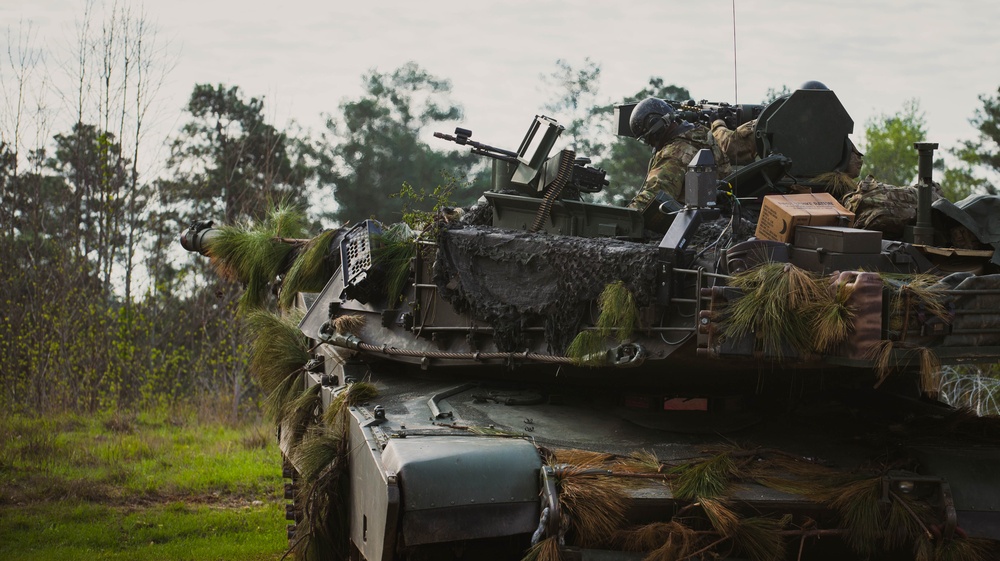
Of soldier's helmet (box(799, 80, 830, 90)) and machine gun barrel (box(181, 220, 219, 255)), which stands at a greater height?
soldier's helmet (box(799, 80, 830, 90))

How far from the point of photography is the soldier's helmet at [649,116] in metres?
7.17

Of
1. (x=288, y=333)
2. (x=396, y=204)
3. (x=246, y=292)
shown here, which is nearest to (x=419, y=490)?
(x=288, y=333)

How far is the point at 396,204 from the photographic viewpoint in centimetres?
1991

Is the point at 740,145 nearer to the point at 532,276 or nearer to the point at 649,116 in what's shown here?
the point at 649,116

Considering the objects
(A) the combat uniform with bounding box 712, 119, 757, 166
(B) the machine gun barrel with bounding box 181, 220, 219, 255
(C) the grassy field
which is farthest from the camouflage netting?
(B) the machine gun barrel with bounding box 181, 220, 219, 255

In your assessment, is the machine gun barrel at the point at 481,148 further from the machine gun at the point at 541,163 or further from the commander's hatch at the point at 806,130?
the commander's hatch at the point at 806,130

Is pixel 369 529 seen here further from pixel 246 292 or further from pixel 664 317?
pixel 246 292

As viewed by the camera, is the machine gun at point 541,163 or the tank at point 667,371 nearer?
the tank at point 667,371

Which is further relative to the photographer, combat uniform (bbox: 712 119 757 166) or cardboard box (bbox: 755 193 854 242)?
combat uniform (bbox: 712 119 757 166)

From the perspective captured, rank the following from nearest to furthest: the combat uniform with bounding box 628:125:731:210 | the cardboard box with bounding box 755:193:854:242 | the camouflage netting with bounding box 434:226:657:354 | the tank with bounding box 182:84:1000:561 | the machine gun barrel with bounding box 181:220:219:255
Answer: the tank with bounding box 182:84:1000:561, the cardboard box with bounding box 755:193:854:242, the camouflage netting with bounding box 434:226:657:354, the combat uniform with bounding box 628:125:731:210, the machine gun barrel with bounding box 181:220:219:255

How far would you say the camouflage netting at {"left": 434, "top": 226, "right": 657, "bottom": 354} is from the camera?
5.50m

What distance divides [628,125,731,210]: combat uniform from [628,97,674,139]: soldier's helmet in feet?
0.46

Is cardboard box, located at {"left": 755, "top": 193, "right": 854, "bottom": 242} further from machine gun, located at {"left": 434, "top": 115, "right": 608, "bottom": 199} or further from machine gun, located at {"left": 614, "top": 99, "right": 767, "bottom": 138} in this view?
machine gun, located at {"left": 614, "top": 99, "right": 767, "bottom": 138}

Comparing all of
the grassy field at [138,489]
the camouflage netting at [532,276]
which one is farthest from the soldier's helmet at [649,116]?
the grassy field at [138,489]
